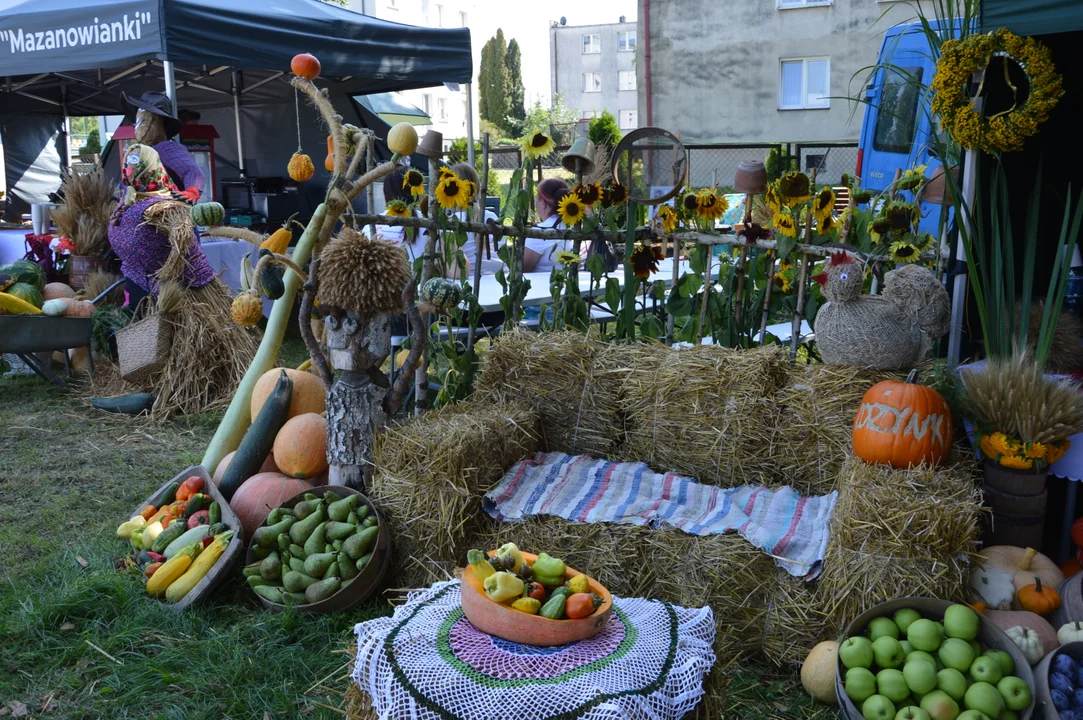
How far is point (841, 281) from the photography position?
3.01m

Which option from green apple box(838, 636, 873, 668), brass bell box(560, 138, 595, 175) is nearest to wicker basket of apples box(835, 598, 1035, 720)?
green apple box(838, 636, 873, 668)

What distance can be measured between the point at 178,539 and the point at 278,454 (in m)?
0.47

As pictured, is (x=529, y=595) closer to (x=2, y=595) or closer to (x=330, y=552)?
(x=330, y=552)

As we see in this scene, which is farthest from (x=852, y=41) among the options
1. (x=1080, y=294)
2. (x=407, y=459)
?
(x=407, y=459)

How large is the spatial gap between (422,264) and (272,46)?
3.57m

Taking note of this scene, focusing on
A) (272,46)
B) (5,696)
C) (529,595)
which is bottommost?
(5,696)

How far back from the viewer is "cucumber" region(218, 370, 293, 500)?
134 inches

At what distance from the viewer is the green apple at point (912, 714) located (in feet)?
6.73

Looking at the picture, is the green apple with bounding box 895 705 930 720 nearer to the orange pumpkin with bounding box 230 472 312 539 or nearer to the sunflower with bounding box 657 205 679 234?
the orange pumpkin with bounding box 230 472 312 539

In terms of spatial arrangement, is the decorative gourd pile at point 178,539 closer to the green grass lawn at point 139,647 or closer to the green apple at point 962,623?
the green grass lawn at point 139,647

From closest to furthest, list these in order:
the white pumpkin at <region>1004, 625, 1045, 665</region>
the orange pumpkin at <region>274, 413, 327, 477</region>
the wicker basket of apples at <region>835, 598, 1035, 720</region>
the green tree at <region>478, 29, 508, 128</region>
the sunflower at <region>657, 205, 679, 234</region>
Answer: the wicker basket of apples at <region>835, 598, 1035, 720</region>, the white pumpkin at <region>1004, 625, 1045, 665</region>, the orange pumpkin at <region>274, 413, 327, 477</region>, the sunflower at <region>657, 205, 679, 234</region>, the green tree at <region>478, 29, 508, 128</region>

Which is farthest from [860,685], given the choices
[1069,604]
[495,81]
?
[495,81]

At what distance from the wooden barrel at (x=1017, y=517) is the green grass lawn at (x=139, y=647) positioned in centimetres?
87

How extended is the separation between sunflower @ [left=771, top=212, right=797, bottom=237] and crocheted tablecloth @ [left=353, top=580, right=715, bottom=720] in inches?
78.4
